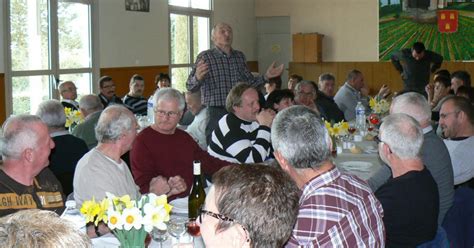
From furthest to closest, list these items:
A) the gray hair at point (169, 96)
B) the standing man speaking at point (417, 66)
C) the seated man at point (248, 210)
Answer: the standing man speaking at point (417, 66) → the gray hair at point (169, 96) → the seated man at point (248, 210)

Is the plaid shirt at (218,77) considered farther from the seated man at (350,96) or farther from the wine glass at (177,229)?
the wine glass at (177,229)

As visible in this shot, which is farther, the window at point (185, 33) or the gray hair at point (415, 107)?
the window at point (185, 33)

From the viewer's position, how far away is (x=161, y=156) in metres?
4.47

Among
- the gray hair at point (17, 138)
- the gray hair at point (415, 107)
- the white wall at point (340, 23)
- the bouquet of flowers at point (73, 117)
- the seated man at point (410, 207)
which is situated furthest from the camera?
the white wall at point (340, 23)

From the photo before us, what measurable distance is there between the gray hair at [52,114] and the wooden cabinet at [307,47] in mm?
11124

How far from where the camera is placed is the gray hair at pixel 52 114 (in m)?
5.08

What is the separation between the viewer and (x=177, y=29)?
45.7 ft

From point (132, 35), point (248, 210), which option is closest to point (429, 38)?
point (132, 35)

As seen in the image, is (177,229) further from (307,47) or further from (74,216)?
(307,47)

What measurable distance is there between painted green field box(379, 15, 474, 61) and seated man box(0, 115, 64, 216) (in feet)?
41.7

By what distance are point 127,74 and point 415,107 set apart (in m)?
8.12

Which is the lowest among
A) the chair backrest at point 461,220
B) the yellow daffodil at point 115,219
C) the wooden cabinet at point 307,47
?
the chair backrest at point 461,220

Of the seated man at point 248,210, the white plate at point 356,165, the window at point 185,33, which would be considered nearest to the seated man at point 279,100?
the white plate at point 356,165

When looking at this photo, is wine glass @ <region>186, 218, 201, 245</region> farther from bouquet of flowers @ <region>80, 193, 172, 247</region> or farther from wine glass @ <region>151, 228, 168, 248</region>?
bouquet of flowers @ <region>80, 193, 172, 247</region>
